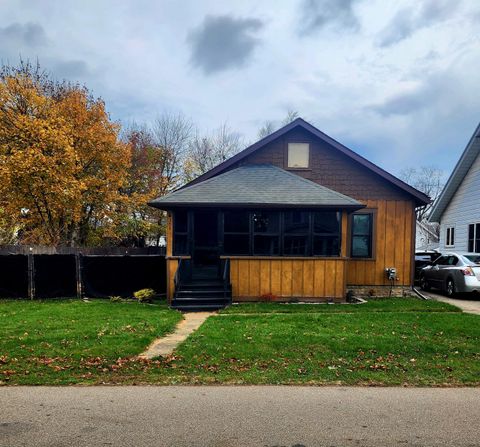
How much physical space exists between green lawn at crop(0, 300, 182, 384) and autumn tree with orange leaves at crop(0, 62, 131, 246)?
25.5 feet

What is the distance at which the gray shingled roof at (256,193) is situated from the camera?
A: 38.1 feet

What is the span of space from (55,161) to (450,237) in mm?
19766

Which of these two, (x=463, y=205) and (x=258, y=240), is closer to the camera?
(x=258, y=240)

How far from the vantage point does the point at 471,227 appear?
57.9 feet

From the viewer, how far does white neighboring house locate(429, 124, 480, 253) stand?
1702cm

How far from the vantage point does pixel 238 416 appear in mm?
4090

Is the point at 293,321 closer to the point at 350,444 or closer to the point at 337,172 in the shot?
the point at 350,444

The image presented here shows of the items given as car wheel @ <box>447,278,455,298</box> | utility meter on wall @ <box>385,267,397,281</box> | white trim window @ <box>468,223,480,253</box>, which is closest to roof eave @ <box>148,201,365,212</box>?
utility meter on wall @ <box>385,267,397,281</box>

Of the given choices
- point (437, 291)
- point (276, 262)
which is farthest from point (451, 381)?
point (437, 291)

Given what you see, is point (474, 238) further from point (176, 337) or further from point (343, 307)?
point (176, 337)

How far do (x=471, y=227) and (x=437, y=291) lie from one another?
4.00 meters

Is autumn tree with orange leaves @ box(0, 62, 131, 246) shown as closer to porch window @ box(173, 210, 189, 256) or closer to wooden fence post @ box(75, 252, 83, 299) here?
wooden fence post @ box(75, 252, 83, 299)

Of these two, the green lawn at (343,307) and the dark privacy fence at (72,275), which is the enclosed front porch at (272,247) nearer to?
the green lawn at (343,307)

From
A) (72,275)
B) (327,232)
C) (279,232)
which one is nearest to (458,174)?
(327,232)
